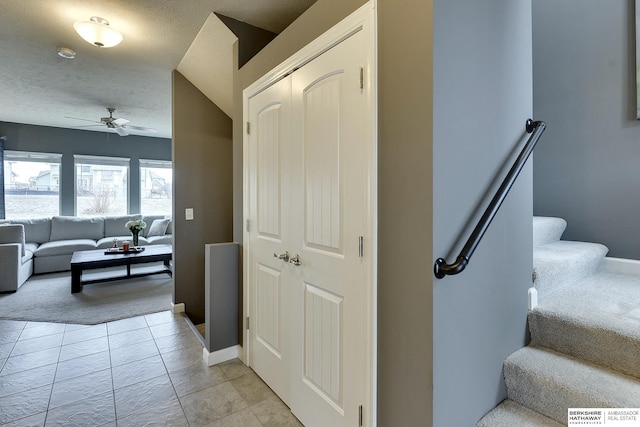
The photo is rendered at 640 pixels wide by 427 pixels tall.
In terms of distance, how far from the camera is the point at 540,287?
1.77 meters

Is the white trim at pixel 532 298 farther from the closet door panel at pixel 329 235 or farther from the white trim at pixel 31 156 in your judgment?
the white trim at pixel 31 156

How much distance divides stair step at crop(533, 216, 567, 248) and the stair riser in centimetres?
85

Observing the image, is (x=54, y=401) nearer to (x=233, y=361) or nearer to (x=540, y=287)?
(x=233, y=361)

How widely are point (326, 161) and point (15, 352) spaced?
315 centimetres

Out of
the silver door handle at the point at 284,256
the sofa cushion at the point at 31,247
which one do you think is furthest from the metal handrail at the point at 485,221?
the sofa cushion at the point at 31,247

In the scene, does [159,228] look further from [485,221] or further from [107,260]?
[485,221]

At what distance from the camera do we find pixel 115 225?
6285 millimetres

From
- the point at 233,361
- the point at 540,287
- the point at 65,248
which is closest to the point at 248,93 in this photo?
the point at 233,361

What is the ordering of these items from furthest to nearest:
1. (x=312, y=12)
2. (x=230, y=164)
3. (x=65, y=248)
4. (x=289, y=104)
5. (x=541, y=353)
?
(x=65, y=248), (x=230, y=164), (x=289, y=104), (x=312, y=12), (x=541, y=353)

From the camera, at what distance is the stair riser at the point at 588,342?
1.34 metres

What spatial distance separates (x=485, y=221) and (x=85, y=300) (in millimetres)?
4665

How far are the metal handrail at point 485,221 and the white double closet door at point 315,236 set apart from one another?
0.32m

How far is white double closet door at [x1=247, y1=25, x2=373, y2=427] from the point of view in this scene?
138 centimetres

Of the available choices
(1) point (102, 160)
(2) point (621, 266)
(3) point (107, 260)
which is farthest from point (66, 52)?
(2) point (621, 266)
